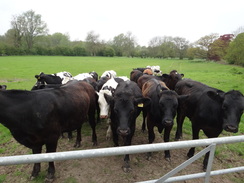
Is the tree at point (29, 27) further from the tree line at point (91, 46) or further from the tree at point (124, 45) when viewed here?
the tree at point (124, 45)

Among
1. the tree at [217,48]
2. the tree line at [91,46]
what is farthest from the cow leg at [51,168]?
the tree at [217,48]

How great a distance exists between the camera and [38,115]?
307 centimetres

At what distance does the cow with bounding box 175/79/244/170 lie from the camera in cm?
344

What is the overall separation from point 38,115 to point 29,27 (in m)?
70.7

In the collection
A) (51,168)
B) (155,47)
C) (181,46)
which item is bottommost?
→ (51,168)

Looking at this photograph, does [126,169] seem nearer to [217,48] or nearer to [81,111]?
[81,111]

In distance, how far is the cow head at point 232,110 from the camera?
3375mm

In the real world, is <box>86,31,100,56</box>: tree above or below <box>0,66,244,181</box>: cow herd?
above

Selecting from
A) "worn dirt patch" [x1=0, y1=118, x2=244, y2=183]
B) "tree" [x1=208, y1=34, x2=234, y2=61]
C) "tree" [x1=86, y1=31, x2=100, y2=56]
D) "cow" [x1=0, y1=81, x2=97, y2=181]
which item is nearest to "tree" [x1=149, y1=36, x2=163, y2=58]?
"tree" [x1=208, y1=34, x2=234, y2=61]

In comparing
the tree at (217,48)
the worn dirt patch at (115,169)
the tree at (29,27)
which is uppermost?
the tree at (29,27)

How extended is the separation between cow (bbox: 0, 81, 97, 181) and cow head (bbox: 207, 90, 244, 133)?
334 cm

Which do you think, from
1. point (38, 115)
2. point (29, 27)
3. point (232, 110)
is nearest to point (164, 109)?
point (232, 110)

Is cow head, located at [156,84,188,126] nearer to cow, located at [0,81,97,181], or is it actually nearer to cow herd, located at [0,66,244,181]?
cow herd, located at [0,66,244,181]

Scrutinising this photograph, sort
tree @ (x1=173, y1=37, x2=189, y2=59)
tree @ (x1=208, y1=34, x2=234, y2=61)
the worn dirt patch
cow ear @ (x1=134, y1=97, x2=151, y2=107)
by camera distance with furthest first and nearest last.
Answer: tree @ (x1=173, y1=37, x2=189, y2=59)
tree @ (x1=208, y1=34, x2=234, y2=61)
cow ear @ (x1=134, y1=97, x2=151, y2=107)
the worn dirt patch
